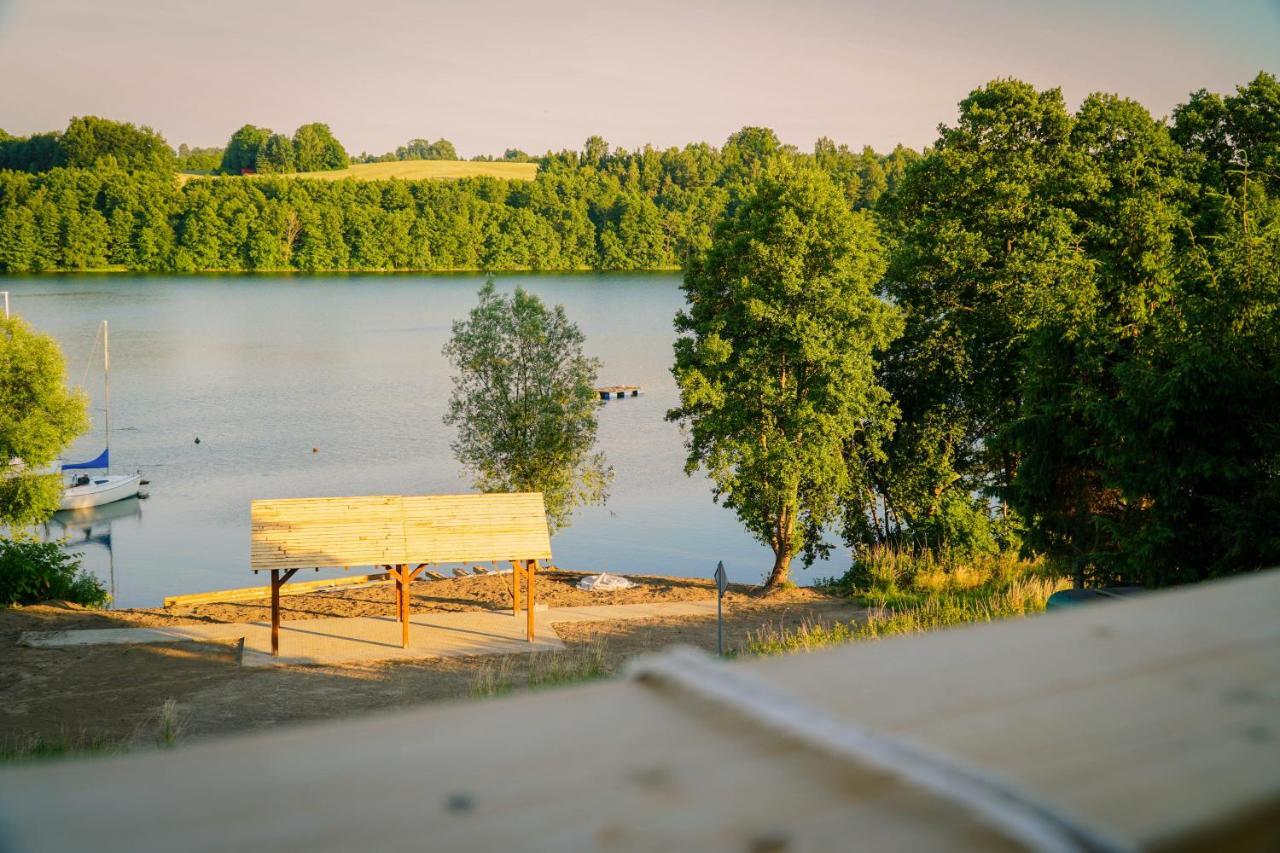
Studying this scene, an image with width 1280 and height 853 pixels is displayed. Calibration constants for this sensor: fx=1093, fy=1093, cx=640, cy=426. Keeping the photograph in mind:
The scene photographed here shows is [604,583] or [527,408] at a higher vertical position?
[527,408]

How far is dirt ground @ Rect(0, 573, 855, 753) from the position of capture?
580 inches

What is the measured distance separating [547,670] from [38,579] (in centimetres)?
1271

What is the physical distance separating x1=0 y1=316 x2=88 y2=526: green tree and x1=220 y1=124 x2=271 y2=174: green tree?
4139 inches

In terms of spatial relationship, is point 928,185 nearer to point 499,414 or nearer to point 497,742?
point 499,414

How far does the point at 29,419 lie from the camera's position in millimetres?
28516

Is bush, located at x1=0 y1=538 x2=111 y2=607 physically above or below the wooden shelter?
below

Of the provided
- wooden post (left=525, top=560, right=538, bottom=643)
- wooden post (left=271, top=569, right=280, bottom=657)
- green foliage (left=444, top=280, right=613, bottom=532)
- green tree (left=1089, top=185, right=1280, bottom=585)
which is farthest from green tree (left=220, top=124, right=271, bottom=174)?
green tree (left=1089, top=185, right=1280, bottom=585)

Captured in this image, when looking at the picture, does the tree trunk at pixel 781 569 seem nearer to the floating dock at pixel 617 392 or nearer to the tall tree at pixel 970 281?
the tall tree at pixel 970 281

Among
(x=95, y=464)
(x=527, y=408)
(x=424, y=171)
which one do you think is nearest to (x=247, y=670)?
(x=527, y=408)

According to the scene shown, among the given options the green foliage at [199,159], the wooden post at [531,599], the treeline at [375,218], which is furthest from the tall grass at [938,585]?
the green foliage at [199,159]

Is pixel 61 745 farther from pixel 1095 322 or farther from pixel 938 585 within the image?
pixel 938 585

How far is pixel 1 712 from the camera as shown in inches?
601

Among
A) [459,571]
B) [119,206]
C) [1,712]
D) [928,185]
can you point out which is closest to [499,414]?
[459,571]

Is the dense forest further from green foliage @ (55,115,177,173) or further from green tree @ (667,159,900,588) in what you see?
green foliage @ (55,115,177,173)
